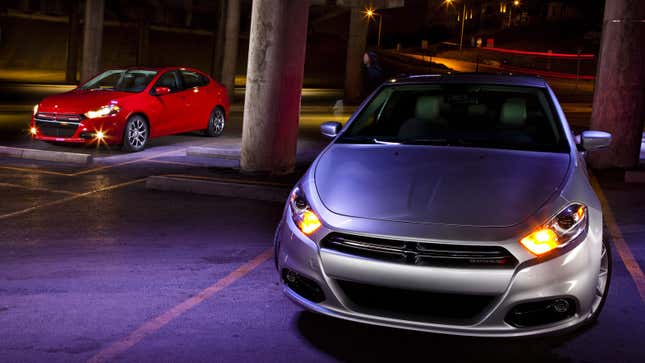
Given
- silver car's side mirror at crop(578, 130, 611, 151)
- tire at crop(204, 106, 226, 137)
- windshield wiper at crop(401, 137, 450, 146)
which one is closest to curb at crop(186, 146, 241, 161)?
tire at crop(204, 106, 226, 137)

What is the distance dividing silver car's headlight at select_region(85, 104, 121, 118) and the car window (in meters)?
2.26

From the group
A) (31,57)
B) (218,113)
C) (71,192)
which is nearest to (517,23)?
(31,57)

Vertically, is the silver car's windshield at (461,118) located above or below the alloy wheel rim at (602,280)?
above

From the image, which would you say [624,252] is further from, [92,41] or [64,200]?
[92,41]

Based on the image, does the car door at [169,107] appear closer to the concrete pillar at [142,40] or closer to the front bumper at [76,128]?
the front bumper at [76,128]

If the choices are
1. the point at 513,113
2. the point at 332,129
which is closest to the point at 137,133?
the point at 332,129

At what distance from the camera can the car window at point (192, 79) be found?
15.6 meters

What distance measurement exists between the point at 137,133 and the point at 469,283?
1098 cm

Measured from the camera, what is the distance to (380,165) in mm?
4996

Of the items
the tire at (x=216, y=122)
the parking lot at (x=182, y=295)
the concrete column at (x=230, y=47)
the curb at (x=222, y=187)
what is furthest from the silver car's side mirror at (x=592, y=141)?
the concrete column at (x=230, y=47)

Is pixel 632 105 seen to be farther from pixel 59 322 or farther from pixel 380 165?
pixel 59 322

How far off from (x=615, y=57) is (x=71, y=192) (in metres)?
8.63

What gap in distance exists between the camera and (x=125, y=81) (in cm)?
1480

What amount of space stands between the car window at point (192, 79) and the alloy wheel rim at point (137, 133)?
1.63 meters
